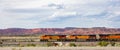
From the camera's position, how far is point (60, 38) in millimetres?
99500

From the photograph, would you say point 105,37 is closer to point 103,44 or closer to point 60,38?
point 60,38

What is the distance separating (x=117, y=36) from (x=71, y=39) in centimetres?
1101

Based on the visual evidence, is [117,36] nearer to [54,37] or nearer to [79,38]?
[79,38]

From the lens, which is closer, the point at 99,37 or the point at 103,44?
the point at 103,44

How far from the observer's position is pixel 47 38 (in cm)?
9956

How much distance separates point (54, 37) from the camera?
101875mm

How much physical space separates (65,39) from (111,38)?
11.0m

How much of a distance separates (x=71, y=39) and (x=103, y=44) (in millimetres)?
22408

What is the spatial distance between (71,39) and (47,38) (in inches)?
239

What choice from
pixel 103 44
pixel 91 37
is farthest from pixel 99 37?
pixel 103 44

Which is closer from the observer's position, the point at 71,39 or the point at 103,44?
the point at 103,44

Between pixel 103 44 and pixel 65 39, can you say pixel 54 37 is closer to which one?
pixel 65 39

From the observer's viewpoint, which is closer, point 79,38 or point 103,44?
point 103,44

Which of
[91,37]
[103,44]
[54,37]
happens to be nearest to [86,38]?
[91,37]
